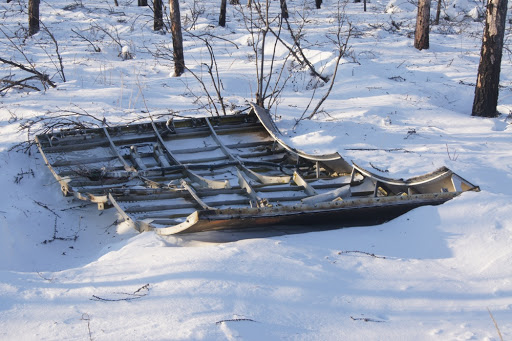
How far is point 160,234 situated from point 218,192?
46.5 inches

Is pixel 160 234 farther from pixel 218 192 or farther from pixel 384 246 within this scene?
pixel 384 246

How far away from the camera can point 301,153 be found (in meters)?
7.41

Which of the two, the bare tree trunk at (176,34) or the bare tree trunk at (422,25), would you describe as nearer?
the bare tree trunk at (176,34)

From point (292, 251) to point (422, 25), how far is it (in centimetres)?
1160

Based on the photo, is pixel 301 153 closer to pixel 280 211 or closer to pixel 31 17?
pixel 280 211

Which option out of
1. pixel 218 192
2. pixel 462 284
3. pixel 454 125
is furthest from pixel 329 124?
pixel 462 284

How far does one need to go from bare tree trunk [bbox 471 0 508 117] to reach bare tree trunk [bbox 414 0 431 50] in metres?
5.40

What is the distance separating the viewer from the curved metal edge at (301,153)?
694 cm

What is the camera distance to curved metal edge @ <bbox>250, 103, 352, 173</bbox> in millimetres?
6938

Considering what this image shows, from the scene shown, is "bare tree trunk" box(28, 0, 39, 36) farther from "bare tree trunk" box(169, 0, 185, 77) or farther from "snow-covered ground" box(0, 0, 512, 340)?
"bare tree trunk" box(169, 0, 185, 77)

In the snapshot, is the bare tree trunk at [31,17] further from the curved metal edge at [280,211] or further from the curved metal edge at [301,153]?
the curved metal edge at [280,211]

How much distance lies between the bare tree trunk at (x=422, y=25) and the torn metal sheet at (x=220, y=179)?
25.2 feet

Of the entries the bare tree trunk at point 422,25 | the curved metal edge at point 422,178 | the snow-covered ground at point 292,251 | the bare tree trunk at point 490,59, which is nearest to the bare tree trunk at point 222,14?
the bare tree trunk at point 422,25

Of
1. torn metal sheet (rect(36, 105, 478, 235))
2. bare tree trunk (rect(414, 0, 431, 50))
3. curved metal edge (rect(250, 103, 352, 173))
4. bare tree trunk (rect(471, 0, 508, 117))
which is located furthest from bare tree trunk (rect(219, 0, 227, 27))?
bare tree trunk (rect(471, 0, 508, 117))
